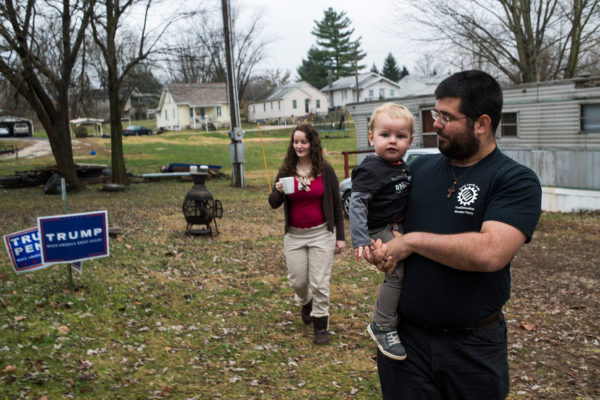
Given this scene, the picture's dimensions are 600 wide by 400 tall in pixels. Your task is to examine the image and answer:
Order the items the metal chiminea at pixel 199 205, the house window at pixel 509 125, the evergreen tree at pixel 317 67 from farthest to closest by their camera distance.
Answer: the evergreen tree at pixel 317 67
the house window at pixel 509 125
the metal chiminea at pixel 199 205

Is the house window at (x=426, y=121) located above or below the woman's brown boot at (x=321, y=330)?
above

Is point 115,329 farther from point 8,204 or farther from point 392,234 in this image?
point 8,204

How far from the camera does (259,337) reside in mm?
5820

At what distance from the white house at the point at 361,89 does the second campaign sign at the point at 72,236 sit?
6197 cm

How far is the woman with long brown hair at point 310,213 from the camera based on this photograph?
212 inches

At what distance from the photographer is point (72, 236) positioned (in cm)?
620

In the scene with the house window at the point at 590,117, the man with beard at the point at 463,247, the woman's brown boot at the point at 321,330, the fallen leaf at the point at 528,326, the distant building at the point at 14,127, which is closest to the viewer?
the man with beard at the point at 463,247

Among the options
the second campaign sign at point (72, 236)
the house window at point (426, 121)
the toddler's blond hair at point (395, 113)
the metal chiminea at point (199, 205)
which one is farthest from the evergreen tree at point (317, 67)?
the toddler's blond hair at point (395, 113)

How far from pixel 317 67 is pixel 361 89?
557 inches

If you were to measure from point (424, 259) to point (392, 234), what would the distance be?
32 centimetres

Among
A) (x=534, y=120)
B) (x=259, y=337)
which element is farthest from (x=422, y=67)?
(x=259, y=337)

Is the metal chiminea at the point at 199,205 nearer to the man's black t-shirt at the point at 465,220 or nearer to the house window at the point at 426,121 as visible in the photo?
the man's black t-shirt at the point at 465,220

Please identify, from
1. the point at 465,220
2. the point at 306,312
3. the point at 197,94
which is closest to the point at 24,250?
the point at 306,312

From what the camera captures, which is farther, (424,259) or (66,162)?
(66,162)
